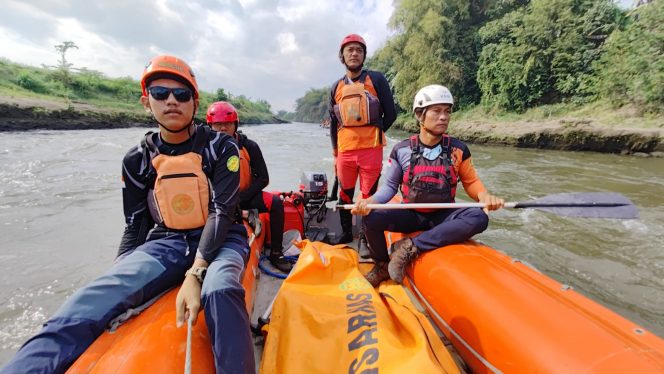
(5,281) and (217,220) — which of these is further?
(5,281)

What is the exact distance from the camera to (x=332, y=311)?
6.62 feet

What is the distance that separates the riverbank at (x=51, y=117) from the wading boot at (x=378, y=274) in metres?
19.4

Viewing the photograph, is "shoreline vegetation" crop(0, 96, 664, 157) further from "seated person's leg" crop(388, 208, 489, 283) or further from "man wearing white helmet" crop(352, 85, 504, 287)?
"seated person's leg" crop(388, 208, 489, 283)

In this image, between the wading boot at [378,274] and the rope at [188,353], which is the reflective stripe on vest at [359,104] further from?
the rope at [188,353]

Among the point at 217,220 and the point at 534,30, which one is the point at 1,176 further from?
the point at 534,30

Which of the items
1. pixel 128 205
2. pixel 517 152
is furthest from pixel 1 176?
pixel 517 152

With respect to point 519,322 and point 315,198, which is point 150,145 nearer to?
point 519,322

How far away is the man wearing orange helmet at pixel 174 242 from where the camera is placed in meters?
1.36

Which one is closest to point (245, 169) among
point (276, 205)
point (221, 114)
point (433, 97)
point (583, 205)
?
point (276, 205)

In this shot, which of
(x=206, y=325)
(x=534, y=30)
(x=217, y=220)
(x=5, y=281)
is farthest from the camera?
(x=534, y=30)

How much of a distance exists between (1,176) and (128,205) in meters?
8.16

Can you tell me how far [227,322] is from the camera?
4.56ft

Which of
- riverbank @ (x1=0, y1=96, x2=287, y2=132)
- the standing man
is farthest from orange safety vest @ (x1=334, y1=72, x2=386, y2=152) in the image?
riverbank @ (x1=0, y1=96, x2=287, y2=132)

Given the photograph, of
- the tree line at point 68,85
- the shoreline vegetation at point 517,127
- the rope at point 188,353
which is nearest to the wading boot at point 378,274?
the rope at point 188,353
